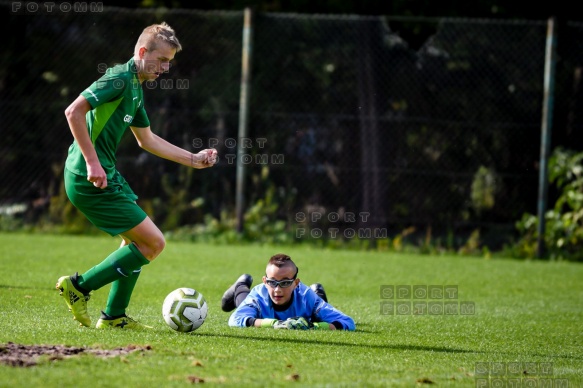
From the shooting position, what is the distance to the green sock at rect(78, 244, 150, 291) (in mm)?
5891

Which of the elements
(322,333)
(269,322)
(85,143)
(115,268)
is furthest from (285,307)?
(85,143)

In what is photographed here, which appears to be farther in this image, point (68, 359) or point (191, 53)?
point (191, 53)

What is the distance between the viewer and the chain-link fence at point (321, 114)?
13.3 metres

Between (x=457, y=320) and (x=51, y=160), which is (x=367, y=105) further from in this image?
(x=457, y=320)

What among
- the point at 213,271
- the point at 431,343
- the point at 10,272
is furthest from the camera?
the point at 213,271

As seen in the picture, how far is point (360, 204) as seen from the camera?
44.0 ft

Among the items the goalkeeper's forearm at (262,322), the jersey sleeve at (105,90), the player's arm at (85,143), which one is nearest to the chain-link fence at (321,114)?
the goalkeeper's forearm at (262,322)

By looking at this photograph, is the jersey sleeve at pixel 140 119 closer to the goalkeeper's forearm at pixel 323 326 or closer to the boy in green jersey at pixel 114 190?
the boy in green jersey at pixel 114 190

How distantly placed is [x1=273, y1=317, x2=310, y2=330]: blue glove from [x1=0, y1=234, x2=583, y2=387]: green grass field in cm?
21

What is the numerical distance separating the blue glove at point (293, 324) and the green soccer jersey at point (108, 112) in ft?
5.45

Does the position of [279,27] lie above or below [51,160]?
above

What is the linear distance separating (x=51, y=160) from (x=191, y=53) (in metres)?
2.72

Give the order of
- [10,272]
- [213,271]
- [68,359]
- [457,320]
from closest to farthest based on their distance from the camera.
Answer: [68,359] → [457,320] → [10,272] → [213,271]

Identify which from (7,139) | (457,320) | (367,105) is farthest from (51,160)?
(457,320)
